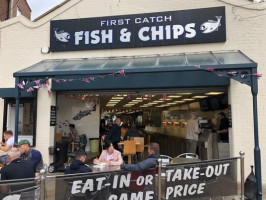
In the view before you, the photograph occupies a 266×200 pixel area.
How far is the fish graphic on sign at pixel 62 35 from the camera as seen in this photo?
30.5 ft

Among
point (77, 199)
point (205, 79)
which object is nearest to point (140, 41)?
point (205, 79)

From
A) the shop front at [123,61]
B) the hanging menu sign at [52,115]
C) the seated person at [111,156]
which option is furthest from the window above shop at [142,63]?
the seated person at [111,156]

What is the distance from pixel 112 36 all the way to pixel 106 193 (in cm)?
604

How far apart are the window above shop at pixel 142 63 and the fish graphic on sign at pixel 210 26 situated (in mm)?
733

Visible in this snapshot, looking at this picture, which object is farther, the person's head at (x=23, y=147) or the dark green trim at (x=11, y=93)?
the dark green trim at (x=11, y=93)

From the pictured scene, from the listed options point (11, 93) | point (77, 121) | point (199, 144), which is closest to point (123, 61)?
point (11, 93)

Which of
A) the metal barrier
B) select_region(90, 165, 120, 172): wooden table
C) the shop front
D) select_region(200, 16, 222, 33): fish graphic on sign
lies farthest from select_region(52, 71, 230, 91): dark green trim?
the metal barrier

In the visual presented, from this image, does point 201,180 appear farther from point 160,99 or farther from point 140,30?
point 160,99

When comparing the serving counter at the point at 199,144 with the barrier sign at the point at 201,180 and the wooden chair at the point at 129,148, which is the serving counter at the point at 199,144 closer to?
the wooden chair at the point at 129,148

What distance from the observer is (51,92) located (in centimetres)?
908

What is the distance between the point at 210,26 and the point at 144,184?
5880 millimetres

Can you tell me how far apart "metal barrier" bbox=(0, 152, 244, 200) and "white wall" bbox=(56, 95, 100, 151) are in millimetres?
7844

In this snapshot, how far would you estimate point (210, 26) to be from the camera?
27.6 ft

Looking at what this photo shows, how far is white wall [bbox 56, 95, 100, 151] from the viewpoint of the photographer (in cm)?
1238
